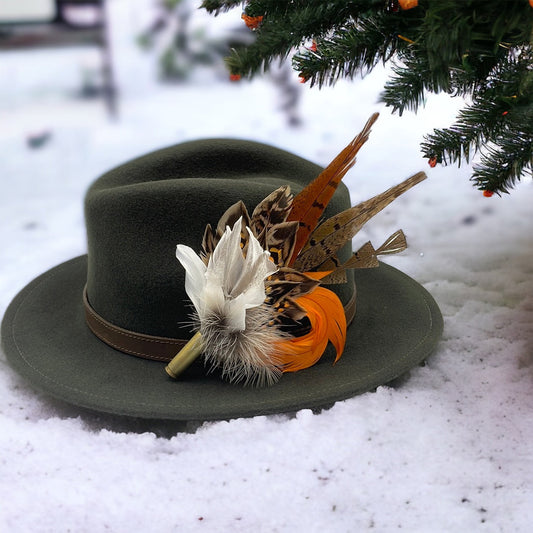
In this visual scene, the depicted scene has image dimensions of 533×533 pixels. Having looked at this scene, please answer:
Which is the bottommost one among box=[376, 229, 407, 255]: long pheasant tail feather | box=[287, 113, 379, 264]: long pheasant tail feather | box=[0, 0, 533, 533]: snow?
box=[0, 0, 533, 533]: snow

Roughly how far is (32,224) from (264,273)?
4.52ft

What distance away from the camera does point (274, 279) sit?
1.10 m

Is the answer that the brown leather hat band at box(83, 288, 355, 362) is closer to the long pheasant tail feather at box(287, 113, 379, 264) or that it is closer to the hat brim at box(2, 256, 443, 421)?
the hat brim at box(2, 256, 443, 421)

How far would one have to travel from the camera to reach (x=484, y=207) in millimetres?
2184

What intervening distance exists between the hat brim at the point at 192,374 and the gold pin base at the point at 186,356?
0.07ft

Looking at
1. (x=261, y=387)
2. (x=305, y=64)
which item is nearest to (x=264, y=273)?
(x=261, y=387)

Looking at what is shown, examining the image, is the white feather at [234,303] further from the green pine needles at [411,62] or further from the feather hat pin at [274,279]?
the green pine needles at [411,62]

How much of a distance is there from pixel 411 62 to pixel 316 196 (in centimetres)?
26

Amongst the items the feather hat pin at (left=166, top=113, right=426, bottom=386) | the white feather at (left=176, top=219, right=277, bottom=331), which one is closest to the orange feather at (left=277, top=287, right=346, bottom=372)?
the feather hat pin at (left=166, top=113, right=426, bottom=386)

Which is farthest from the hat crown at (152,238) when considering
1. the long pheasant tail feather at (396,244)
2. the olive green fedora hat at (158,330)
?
the long pheasant tail feather at (396,244)

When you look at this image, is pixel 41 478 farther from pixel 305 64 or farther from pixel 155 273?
pixel 305 64

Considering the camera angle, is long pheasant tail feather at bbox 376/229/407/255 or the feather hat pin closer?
the feather hat pin

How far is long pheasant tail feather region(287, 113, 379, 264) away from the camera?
116 cm

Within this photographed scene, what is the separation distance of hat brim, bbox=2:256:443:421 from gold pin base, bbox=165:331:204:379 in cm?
2
